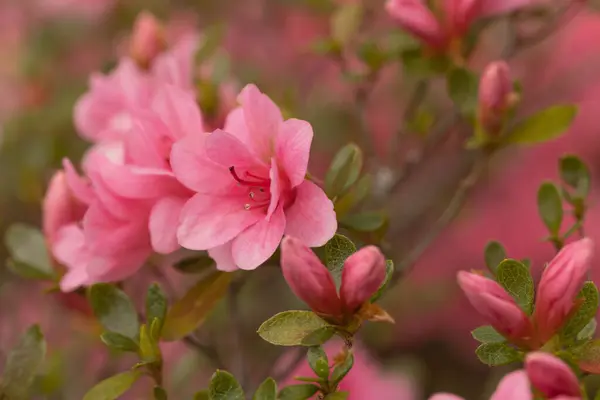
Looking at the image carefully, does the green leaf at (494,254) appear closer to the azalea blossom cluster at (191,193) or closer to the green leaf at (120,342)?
the azalea blossom cluster at (191,193)

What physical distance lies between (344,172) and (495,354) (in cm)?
27

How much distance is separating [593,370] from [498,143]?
1.33 feet

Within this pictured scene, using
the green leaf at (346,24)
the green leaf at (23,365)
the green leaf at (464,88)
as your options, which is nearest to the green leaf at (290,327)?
the green leaf at (23,365)

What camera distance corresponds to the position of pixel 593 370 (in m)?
0.71

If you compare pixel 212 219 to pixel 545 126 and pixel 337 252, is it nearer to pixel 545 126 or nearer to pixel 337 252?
pixel 337 252

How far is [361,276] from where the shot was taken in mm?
697

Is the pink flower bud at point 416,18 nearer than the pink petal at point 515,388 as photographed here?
No

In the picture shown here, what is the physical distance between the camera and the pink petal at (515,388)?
59 cm

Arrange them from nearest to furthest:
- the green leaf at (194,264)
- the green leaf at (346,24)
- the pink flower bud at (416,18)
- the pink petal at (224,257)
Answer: the pink petal at (224,257), the green leaf at (194,264), the pink flower bud at (416,18), the green leaf at (346,24)

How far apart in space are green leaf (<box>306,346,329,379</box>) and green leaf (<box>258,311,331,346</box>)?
0.03m

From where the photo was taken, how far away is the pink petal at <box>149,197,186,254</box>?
831mm

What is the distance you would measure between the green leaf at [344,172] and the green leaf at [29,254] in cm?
44

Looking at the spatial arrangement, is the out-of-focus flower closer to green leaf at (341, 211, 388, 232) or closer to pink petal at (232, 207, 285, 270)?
pink petal at (232, 207, 285, 270)

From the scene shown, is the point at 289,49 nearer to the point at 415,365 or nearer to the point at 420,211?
the point at 420,211
